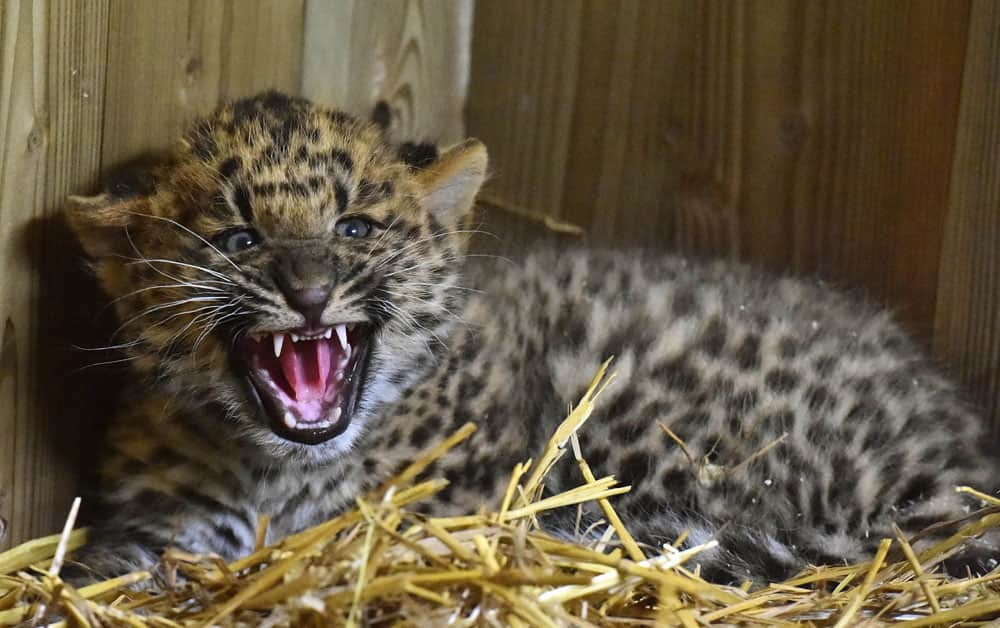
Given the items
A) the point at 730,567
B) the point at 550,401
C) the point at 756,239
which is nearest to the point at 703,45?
the point at 756,239

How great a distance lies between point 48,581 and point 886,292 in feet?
8.03

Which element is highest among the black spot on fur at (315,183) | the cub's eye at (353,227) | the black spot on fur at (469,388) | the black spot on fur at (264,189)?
the black spot on fur at (315,183)

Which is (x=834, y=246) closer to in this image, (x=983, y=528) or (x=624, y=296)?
(x=624, y=296)

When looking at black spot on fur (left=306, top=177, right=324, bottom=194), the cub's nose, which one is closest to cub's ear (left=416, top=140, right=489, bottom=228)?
black spot on fur (left=306, top=177, right=324, bottom=194)

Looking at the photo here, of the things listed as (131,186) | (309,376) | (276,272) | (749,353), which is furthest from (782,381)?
(131,186)

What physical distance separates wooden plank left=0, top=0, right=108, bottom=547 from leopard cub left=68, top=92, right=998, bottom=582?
0.13 m

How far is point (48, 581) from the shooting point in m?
2.36

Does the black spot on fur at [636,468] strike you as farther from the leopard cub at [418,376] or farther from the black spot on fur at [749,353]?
the black spot on fur at [749,353]

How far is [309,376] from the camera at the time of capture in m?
2.95

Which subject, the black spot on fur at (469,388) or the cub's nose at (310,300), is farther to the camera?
the black spot on fur at (469,388)

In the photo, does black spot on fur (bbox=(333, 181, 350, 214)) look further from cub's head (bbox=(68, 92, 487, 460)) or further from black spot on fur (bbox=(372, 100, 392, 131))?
black spot on fur (bbox=(372, 100, 392, 131))

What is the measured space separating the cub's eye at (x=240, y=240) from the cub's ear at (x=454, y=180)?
527mm

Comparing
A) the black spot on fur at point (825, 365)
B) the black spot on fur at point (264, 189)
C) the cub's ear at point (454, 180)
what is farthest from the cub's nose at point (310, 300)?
the black spot on fur at point (825, 365)

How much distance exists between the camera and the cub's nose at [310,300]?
271 centimetres
